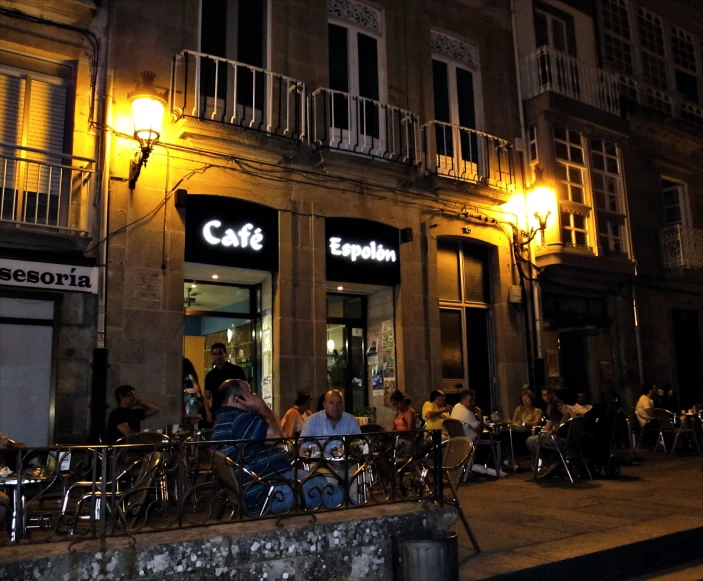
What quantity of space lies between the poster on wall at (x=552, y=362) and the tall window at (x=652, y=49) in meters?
7.90

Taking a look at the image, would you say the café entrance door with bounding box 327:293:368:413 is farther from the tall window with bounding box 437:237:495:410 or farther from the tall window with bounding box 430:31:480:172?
the tall window with bounding box 430:31:480:172

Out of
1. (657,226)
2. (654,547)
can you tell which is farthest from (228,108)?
(657,226)

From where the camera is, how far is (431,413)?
9898 millimetres

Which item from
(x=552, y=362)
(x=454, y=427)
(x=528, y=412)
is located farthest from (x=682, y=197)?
(x=454, y=427)

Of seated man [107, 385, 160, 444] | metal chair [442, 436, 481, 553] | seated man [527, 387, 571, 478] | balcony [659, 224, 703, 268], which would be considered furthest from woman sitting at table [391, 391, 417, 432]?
balcony [659, 224, 703, 268]

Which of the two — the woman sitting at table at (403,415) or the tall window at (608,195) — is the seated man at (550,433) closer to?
the woman sitting at table at (403,415)

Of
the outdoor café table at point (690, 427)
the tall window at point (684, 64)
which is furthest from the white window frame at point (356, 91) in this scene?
the tall window at point (684, 64)

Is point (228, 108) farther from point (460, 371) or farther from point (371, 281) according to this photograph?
point (460, 371)

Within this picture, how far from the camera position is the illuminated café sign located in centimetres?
834

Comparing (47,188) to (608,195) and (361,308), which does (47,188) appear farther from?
(608,195)

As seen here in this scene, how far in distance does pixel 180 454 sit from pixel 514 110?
11.8 m

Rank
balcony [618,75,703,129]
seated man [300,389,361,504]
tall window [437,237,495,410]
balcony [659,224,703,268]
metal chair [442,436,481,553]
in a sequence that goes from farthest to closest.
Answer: balcony [618,75,703,129]
balcony [659,224,703,268]
tall window [437,237,495,410]
seated man [300,389,361,504]
metal chair [442,436,481,553]

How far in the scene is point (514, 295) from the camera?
43.1ft

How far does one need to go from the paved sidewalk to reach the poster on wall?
11.5 feet
